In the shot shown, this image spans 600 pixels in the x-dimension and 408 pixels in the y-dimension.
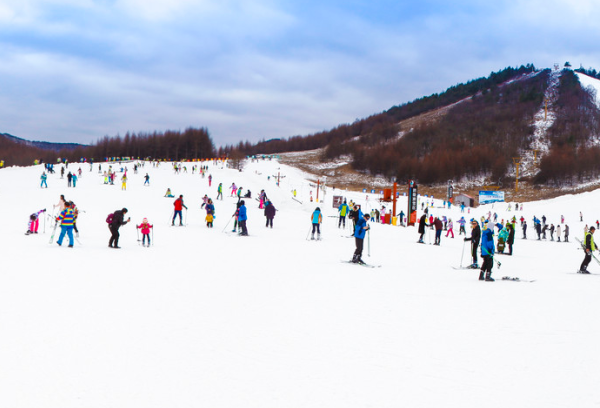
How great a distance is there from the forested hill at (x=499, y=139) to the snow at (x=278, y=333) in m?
93.6

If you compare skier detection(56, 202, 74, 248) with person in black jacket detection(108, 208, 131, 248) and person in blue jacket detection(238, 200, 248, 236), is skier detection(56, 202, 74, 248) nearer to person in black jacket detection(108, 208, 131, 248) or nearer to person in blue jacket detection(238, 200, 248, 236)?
person in black jacket detection(108, 208, 131, 248)

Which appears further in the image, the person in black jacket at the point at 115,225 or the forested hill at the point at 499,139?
the forested hill at the point at 499,139

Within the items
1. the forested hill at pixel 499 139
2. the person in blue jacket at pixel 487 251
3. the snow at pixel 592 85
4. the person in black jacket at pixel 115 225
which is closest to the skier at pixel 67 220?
the person in black jacket at pixel 115 225

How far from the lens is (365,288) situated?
938 centimetres

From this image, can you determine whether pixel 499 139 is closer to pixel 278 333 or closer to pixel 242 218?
pixel 242 218

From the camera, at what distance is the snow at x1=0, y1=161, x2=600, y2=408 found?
432 cm

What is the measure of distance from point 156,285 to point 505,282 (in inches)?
321

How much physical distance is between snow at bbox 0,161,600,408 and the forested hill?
9358cm

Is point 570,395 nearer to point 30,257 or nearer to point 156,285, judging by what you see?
point 156,285

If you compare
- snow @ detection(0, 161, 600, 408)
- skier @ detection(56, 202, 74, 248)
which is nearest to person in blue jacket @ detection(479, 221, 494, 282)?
snow @ detection(0, 161, 600, 408)

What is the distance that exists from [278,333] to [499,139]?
13404 centimetres

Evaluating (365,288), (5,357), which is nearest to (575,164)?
(365,288)

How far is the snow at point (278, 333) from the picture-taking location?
4320mm

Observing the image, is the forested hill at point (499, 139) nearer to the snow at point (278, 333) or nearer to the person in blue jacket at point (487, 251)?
the person in blue jacket at point (487, 251)
